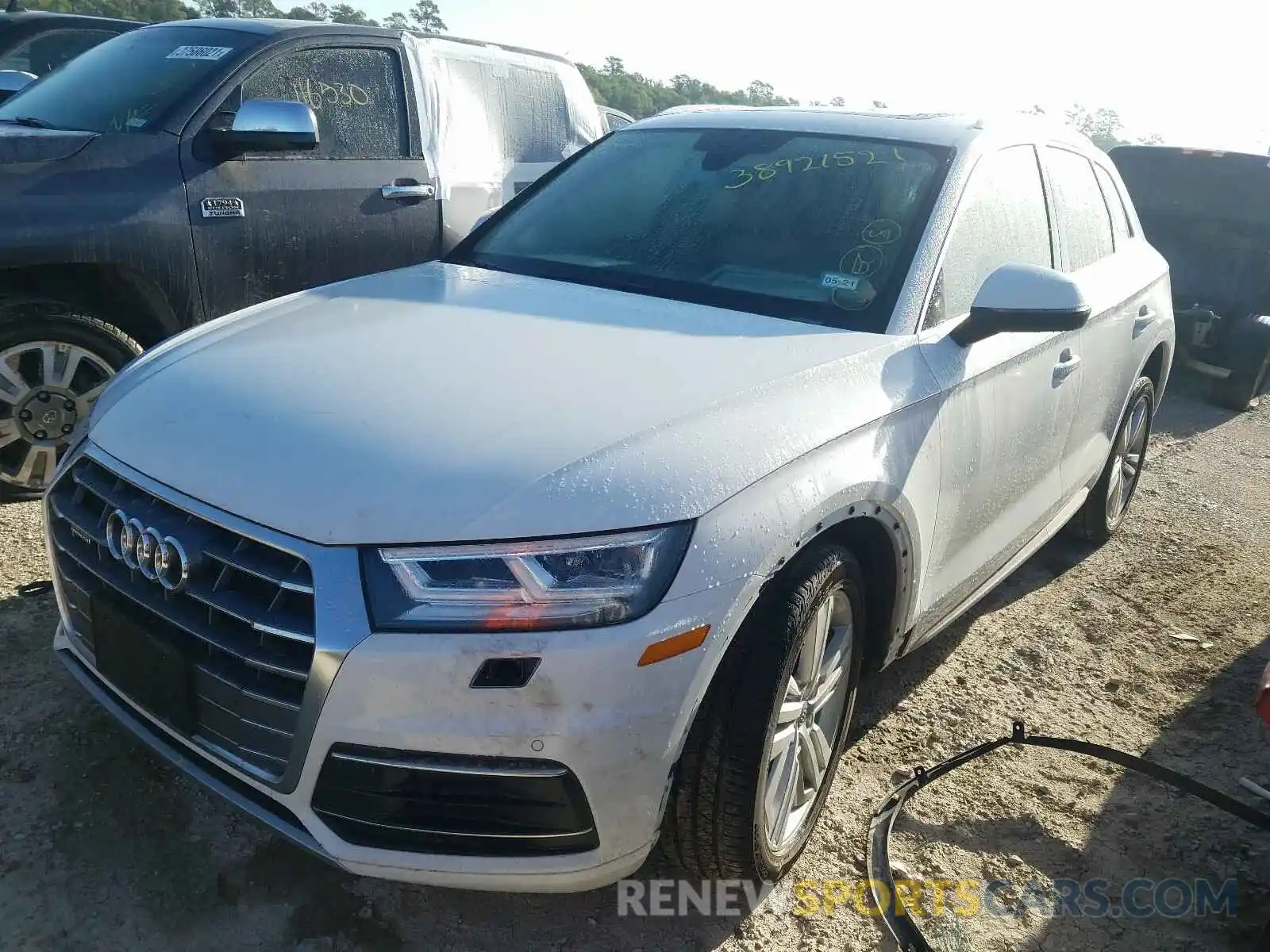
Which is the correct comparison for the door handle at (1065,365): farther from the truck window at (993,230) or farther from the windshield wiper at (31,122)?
the windshield wiper at (31,122)

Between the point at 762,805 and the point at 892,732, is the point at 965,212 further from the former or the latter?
the point at 762,805

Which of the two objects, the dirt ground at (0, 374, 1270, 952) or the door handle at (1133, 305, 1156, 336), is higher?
the door handle at (1133, 305, 1156, 336)

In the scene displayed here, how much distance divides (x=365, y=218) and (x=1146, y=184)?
6.27m

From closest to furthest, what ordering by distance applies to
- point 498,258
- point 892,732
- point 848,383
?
point 848,383
point 892,732
point 498,258

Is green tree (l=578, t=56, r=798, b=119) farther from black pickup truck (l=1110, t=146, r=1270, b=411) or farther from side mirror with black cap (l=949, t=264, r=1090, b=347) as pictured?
side mirror with black cap (l=949, t=264, r=1090, b=347)

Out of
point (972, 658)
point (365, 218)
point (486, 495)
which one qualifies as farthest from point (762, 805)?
point (365, 218)

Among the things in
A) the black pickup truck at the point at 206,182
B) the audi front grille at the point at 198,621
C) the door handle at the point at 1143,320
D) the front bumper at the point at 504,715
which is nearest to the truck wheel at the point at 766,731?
the front bumper at the point at 504,715

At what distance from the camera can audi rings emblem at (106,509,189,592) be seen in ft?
6.33

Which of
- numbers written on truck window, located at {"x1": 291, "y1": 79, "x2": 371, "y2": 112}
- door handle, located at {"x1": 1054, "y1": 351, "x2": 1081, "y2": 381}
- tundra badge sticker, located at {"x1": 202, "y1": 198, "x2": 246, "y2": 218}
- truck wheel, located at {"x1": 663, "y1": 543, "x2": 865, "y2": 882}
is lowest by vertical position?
truck wheel, located at {"x1": 663, "y1": 543, "x2": 865, "y2": 882}

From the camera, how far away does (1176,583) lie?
4.32 meters

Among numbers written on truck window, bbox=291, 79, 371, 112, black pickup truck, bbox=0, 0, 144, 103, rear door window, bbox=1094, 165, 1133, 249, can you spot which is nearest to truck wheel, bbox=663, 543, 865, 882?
rear door window, bbox=1094, 165, 1133, 249

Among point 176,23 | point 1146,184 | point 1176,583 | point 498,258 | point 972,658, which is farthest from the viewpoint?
point 1146,184

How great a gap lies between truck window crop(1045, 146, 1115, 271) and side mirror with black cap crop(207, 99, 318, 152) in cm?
279

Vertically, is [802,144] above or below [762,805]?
above
